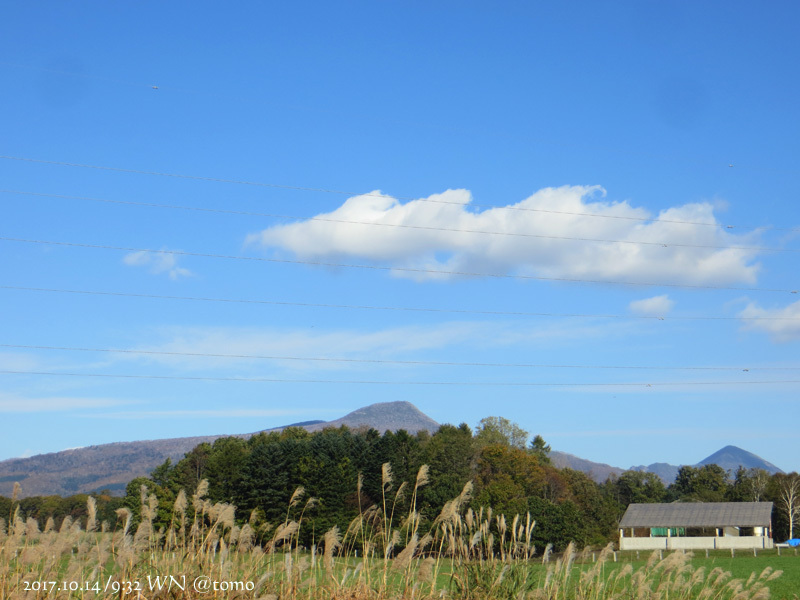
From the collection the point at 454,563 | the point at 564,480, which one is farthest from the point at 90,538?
the point at 564,480

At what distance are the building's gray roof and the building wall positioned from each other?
11.7 ft

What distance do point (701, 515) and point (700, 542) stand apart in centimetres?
734

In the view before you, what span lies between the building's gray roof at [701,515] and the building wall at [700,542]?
140 inches

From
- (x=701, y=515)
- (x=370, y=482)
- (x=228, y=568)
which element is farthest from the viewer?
(x=701, y=515)

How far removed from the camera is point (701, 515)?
8819 cm

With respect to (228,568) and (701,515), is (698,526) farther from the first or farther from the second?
(228,568)

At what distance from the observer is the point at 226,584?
7.69m

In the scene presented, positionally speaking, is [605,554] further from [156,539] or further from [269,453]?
[269,453]

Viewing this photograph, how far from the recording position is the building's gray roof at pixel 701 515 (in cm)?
8544

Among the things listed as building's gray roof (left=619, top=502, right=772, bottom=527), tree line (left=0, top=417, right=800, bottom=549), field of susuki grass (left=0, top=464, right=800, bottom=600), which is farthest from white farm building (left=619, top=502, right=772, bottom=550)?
field of susuki grass (left=0, top=464, right=800, bottom=600)

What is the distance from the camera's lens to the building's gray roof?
85.4m

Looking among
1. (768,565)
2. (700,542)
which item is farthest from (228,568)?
(700,542)

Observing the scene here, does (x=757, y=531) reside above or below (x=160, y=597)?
below

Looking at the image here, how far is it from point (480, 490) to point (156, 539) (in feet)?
249
